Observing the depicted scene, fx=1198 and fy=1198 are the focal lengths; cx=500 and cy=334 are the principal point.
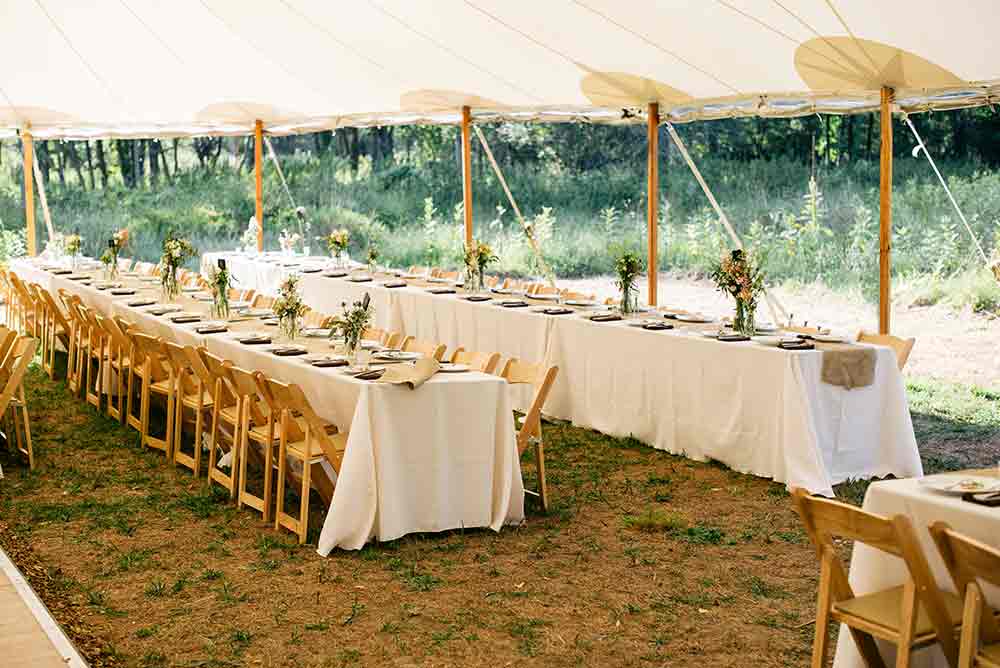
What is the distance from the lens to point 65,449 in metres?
8.22

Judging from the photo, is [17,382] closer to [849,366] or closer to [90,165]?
[849,366]

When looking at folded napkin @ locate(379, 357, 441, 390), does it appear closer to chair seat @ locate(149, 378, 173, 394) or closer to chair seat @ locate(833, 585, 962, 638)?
chair seat @ locate(149, 378, 173, 394)

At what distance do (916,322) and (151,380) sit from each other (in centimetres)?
1019

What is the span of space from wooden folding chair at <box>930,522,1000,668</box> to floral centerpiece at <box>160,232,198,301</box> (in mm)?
8049

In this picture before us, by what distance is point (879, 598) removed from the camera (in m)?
3.78

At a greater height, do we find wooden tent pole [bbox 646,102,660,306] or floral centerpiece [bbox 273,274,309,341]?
wooden tent pole [bbox 646,102,660,306]

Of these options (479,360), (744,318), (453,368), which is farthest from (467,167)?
(453,368)

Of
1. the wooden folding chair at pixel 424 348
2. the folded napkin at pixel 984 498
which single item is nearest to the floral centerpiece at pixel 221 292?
the wooden folding chair at pixel 424 348

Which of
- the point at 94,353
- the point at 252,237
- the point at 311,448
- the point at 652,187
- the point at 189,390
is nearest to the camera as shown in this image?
the point at 311,448

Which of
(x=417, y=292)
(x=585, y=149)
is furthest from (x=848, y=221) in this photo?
(x=417, y=292)

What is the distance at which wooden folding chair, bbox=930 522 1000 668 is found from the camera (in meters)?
3.21

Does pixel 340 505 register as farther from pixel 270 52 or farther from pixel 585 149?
pixel 585 149

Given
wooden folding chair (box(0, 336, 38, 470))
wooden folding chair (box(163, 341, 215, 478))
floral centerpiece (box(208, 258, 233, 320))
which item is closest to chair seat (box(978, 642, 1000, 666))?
wooden folding chair (box(163, 341, 215, 478))

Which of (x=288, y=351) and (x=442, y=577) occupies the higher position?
(x=288, y=351)
